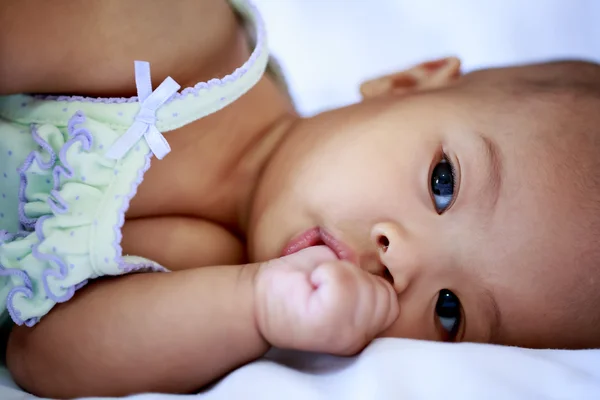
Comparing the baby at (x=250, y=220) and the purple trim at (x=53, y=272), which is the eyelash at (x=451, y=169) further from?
the purple trim at (x=53, y=272)

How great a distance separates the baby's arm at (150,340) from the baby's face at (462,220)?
0.48ft

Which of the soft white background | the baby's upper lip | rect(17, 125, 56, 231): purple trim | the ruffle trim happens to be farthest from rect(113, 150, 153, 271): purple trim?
the soft white background

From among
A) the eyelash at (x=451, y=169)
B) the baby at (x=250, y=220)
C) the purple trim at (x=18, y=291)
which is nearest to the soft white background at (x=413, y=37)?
the baby at (x=250, y=220)

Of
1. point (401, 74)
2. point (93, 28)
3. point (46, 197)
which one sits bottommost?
point (46, 197)

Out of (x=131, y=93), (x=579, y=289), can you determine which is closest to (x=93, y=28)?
(x=131, y=93)

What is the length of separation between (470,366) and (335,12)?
0.92m

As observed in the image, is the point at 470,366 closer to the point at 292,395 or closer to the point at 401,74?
the point at 292,395

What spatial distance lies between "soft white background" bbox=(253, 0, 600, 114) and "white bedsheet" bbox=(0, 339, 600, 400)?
75 centimetres

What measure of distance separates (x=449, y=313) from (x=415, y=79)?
A: 45 cm

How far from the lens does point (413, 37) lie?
1399 mm

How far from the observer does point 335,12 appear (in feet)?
4.50

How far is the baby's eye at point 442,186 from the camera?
2.86 ft

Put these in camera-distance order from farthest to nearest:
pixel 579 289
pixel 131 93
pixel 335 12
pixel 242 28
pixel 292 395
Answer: pixel 335 12 < pixel 242 28 < pixel 131 93 < pixel 579 289 < pixel 292 395

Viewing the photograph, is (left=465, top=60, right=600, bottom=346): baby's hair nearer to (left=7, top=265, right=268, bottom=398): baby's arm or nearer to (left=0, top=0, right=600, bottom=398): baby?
(left=0, top=0, right=600, bottom=398): baby
